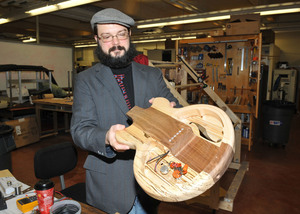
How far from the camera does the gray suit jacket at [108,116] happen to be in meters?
1.30

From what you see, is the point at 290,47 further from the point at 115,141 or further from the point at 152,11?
the point at 115,141

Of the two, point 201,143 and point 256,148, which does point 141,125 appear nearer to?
point 201,143

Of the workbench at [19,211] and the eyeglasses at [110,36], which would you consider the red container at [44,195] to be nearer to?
the workbench at [19,211]

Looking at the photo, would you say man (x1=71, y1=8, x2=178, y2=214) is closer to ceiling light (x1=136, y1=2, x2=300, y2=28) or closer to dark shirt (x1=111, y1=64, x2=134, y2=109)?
dark shirt (x1=111, y1=64, x2=134, y2=109)

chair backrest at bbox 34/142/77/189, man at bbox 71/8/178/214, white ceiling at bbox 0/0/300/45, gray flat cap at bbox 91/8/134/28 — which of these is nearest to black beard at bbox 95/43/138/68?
man at bbox 71/8/178/214

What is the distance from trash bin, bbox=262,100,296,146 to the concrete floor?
24cm

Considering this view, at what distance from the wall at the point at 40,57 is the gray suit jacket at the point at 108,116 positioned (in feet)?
16.1

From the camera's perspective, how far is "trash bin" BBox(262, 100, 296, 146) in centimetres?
441

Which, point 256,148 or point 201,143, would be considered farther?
point 256,148

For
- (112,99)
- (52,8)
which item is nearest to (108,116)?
(112,99)

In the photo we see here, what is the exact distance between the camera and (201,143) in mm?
796

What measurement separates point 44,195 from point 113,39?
2.71 ft

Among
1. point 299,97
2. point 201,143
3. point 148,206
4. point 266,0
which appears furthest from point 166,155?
point 299,97

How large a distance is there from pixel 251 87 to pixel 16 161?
4.54m
